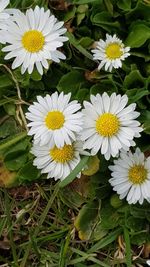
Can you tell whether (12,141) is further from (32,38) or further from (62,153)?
(32,38)

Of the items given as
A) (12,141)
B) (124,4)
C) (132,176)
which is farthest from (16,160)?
(124,4)

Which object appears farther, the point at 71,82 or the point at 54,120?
the point at 71,82

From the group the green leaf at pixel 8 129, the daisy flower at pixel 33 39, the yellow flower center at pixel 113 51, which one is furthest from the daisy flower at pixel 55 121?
the green leaf at pixel 8 129

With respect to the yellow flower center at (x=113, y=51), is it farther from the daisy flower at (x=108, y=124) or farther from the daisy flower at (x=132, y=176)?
the daisy flower at (x=132, y=176)

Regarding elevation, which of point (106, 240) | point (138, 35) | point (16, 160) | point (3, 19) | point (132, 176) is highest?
point (3, 19)

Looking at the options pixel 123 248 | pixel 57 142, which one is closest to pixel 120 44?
pixel 57 142

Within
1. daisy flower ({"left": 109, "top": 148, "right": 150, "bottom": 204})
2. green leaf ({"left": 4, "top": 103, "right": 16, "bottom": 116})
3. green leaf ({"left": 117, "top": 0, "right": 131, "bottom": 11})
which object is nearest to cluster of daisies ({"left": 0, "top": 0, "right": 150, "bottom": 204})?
daisy flower ({"left": 109, "top": 148, "right": 150, "bottom": 204})

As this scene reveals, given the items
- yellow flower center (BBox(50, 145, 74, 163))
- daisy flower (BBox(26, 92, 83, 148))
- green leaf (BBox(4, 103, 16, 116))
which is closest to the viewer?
daisy flower (BBox(26, 92, 83, 148))

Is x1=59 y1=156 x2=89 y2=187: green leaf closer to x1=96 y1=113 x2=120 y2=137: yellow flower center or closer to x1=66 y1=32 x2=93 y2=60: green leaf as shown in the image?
x1=96 y1=113 x2=120 y2=137: yellow flower center
